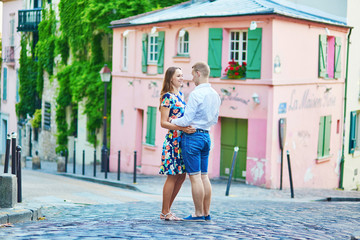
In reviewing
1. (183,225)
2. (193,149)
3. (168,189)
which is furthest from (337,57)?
(183,225)

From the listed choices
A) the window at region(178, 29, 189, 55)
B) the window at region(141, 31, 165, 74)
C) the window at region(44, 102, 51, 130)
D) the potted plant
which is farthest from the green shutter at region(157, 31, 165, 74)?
the window at region(44, 102, 51, 130)

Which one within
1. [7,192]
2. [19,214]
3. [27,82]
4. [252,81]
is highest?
[27,82]

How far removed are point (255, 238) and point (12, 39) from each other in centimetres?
3414

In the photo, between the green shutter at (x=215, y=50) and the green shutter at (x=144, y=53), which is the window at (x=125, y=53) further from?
the green shutter at (x=215, y=50)

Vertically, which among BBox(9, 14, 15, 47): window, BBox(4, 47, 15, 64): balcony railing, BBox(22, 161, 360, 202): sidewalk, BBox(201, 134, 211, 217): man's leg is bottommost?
BBox(22, 161, 360, 202): sidewalk

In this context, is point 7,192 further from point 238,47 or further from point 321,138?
point 321,138

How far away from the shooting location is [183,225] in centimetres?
675

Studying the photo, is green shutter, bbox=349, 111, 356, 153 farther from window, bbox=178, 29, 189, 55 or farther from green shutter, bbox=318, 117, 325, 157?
window, bbox=178, 29, 189, 55

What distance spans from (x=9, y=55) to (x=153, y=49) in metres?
18.6

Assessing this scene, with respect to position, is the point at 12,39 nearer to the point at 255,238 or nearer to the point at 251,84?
the point at 251,84

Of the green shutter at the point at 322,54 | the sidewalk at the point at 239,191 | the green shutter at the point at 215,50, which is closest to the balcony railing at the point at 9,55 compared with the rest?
the sidewalk at the point at 239,191

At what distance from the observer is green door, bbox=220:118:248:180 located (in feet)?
58.9

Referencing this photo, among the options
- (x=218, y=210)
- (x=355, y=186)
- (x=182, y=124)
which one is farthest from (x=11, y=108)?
(x=182, y=124)

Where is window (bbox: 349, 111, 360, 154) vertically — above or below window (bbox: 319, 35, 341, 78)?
below
